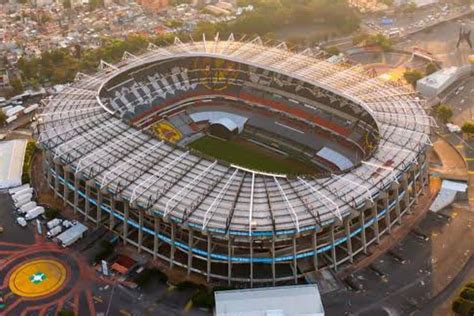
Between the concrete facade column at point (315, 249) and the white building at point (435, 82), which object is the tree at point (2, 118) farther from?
the white building at point (435, 82)

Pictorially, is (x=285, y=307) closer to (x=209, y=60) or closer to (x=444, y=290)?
(x=444, y=290)

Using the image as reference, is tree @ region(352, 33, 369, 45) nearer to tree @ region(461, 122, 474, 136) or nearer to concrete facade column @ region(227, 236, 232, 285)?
tree @ region(461, 122, 474, 136)

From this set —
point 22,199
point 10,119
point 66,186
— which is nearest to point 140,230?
point 66,186

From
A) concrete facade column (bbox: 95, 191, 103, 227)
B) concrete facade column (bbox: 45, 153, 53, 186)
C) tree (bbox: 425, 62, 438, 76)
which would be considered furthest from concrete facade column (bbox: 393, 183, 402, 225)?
tree (bbox: 425, 62, 438, 76)

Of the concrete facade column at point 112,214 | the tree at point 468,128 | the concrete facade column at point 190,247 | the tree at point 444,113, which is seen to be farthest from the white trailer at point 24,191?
the tree at point 468,128

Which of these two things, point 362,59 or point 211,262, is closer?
point 211,262

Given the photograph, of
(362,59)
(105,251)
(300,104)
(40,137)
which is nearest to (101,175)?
(105,251)
